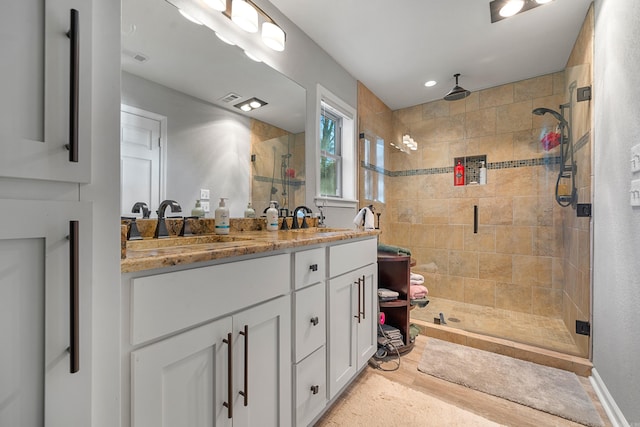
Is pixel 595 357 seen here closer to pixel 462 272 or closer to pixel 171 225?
pixel 462 272

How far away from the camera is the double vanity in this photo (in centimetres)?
68

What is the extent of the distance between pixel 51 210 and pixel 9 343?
0.25 m

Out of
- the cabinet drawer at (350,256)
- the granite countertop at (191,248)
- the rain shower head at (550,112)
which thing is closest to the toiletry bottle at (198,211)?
the granite countertop at (191,248)

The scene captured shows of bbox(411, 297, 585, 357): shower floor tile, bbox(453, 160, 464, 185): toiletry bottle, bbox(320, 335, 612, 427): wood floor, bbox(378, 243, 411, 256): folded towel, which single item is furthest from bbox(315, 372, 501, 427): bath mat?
bbox(453, 160, 464, 185): toiletry bottle

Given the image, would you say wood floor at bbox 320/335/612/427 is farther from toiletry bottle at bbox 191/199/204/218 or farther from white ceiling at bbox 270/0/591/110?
white ceiling at bbox 270/0/591/110

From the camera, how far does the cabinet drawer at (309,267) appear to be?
1.17 meters

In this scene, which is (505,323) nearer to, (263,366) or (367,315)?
Result: (367,315)

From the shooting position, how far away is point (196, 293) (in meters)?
0.79

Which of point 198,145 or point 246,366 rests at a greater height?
point 198,145

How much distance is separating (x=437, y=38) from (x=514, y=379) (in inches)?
97.7

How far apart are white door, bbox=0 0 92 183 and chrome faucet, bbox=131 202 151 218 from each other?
70cm

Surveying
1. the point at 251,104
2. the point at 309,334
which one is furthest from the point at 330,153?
the point at 309,334

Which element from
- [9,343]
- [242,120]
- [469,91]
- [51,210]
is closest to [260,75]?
[242,120]

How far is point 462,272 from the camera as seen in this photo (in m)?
3.08
